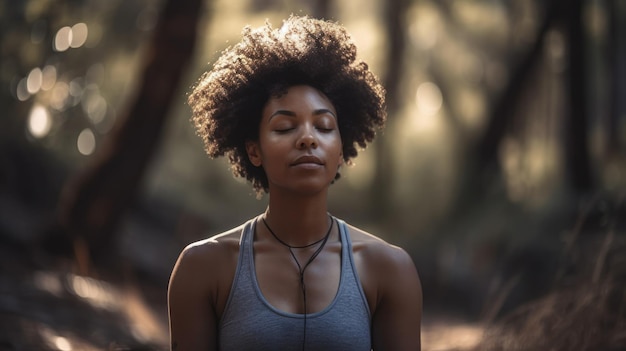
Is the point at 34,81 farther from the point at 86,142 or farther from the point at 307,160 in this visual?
the point at 307,160

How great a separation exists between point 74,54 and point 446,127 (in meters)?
6.77

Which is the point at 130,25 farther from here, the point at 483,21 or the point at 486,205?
the point at 483,21

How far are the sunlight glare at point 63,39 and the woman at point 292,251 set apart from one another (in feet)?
22.8

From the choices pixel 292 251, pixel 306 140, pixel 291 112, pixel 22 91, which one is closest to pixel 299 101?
pixel 291 112

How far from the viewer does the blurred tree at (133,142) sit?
26.8ft

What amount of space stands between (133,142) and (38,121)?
8.56 ft

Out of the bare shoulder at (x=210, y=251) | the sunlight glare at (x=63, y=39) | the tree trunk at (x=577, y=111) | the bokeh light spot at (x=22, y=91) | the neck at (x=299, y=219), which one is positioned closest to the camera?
the bare shoulder at (x=210, y=251)

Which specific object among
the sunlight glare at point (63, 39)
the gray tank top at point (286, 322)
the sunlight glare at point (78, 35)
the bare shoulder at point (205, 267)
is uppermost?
the sunlight glare at point (78, 35)

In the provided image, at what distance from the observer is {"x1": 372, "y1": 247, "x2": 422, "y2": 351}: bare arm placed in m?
3.46

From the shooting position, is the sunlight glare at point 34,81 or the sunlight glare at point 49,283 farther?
the sunlight glare at point 34,81

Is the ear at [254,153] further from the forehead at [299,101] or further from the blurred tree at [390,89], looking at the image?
the blurred tree at [390,89]

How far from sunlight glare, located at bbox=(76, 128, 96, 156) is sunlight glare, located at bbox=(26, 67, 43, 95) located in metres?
1.34

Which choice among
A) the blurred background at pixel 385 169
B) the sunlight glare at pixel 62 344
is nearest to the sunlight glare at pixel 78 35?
the blurred background at pixel 385 169

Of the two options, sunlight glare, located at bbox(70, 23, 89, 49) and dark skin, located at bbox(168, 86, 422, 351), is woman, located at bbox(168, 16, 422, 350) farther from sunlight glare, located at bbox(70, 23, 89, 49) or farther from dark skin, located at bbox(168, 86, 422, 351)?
sunlight glare, located at bbox(70, 23, 89, 49)
